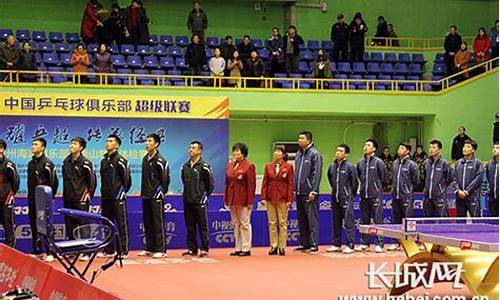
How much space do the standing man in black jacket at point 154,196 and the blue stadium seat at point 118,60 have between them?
914cm

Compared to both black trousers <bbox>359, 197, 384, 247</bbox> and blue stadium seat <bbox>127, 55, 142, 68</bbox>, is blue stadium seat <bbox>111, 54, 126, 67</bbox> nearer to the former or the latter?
blue stadium seat <bbox>127, 55, 142, 68</bbox>

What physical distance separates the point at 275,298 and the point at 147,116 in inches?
408

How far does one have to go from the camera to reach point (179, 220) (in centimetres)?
1205

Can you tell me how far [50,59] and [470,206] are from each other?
1103 cm

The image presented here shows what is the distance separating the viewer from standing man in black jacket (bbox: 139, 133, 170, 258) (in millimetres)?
10625

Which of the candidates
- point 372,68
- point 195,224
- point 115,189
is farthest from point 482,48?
point 115,189

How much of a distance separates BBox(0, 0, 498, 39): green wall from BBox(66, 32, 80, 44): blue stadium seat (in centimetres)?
98

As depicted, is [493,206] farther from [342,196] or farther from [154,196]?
[154,196]

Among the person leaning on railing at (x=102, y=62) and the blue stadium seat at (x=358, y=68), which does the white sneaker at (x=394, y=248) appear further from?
the blue stadium seat at (x=358, y=68)

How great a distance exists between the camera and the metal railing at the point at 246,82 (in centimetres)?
1820

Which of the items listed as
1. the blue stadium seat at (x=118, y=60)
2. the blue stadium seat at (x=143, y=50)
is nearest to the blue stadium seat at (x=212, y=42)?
the blue stadium seat at (x=143, y=50)

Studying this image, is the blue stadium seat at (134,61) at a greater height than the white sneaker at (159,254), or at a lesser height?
greater

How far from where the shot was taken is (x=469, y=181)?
38.4ft

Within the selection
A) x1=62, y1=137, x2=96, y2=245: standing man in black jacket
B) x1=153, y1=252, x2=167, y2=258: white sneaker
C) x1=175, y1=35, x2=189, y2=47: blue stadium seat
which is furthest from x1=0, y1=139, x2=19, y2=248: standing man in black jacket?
x1=175, y1=35, x2=189, y2=47: blue stadium seat
